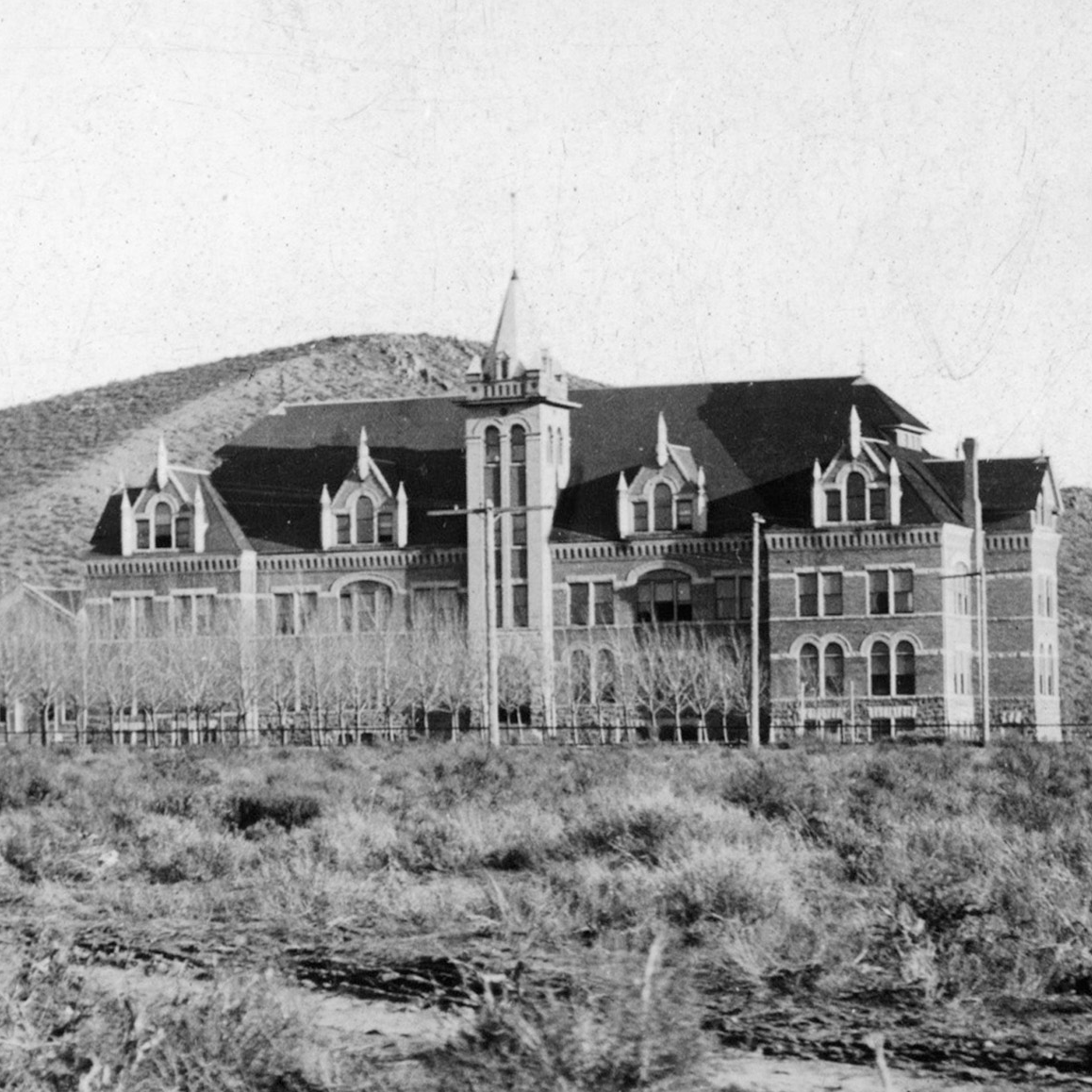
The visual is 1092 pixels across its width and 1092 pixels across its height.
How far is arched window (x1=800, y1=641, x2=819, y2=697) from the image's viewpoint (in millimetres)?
75750

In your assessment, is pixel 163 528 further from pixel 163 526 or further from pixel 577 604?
pixel 577 604

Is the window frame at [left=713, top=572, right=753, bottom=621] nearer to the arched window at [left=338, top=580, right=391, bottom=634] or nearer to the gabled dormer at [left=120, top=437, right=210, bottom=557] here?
the arched window at [left=338, top=580, right=391, bottom=634]

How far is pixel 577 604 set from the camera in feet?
264

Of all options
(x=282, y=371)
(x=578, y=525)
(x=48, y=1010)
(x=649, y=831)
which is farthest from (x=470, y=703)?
(x=282, y=371)

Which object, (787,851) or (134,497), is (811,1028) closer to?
(787,851)

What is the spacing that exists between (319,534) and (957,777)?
5382cm

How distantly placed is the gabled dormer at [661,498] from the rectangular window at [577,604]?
8.10 ft

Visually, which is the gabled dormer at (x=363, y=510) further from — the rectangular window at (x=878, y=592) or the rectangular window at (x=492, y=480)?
the rectangular window at (x=878, y=592)

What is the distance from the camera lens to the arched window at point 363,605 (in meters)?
82.1

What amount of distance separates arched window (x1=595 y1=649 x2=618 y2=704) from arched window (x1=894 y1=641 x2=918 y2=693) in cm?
934

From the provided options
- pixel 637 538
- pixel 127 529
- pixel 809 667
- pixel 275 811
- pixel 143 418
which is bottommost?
pixel 275 811

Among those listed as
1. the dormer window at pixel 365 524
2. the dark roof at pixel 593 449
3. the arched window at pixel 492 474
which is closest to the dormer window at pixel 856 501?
the dark roof at pixel 593 449

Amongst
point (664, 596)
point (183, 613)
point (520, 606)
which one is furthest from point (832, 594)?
point (183, 613)

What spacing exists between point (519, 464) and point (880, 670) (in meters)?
15.0
